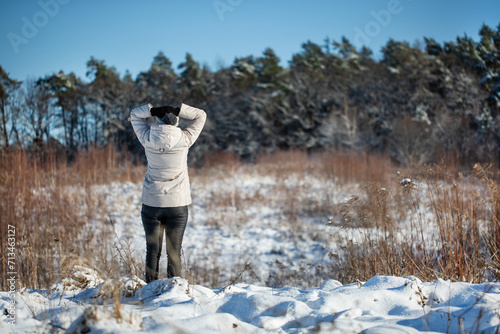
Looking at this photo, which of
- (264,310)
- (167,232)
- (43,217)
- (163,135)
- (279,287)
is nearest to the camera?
(264,310)

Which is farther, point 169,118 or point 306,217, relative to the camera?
point 306,217

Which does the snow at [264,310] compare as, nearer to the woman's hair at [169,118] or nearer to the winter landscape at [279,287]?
the winter landscape at [279,287]

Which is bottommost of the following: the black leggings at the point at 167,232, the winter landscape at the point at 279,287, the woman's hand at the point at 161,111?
the winter landscape at the point at 279,287

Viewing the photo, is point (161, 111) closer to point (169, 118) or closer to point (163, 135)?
point (169, 118)

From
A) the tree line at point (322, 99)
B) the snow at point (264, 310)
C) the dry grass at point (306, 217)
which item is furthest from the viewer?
the tree line at point (322, 99)

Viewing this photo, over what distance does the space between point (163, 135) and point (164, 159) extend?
0.21 metres

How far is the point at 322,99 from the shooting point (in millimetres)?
21078

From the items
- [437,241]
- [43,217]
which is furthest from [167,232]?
[43,217]

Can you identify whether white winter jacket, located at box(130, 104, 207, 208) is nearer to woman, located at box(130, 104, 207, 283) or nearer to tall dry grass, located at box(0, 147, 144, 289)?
woman, located at box(130, 104, 207, 283)

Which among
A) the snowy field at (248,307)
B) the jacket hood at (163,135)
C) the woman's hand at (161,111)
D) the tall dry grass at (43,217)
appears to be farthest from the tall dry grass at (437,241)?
the tall dry grass at (43,217)

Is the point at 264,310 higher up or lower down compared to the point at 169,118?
lower down

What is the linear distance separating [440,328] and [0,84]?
10252 mm

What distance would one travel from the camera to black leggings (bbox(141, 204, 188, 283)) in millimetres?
2545

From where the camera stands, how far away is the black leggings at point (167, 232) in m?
2.54
